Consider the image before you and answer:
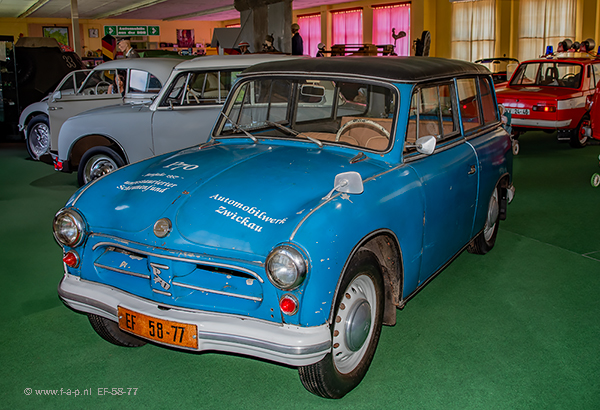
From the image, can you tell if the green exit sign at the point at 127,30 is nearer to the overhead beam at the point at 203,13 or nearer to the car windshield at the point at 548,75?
the overhead beam at the point at 203,13

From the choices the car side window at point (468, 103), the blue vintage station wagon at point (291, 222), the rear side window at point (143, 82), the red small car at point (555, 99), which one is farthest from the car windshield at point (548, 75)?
the blue vintage station wagon at point (291, 222)

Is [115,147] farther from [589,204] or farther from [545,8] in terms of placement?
[545,8]

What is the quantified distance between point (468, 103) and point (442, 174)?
1.21 m

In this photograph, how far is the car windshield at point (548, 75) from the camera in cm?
1072

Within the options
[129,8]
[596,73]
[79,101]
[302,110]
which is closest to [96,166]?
[79,101]

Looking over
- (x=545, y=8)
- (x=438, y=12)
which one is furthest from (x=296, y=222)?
(x=438, y=12)

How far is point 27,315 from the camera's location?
147 inches

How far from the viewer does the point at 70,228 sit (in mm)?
2838

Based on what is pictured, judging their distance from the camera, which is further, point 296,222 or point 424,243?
point 424,243

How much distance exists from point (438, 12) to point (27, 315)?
23.5 m

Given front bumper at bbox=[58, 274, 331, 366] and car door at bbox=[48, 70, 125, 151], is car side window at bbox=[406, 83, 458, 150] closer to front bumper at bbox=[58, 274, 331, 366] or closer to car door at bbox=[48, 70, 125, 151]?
front bumper at bbox=[58, 274, 331, 366]

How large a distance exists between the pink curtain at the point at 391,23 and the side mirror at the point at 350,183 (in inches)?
923

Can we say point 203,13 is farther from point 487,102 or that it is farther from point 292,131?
point 292,131

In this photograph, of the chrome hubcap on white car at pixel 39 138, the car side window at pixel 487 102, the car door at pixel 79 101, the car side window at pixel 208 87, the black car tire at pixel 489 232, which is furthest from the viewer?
the chrome hubcap on white car at pixel 39 138
